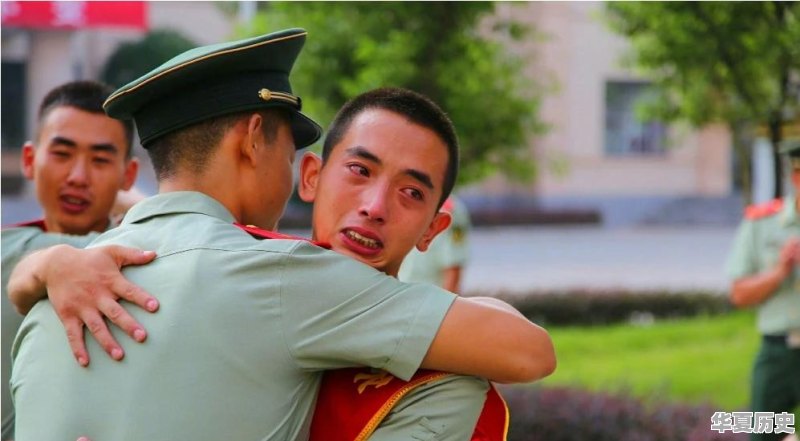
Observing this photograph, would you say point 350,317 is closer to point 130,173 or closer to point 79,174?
point 79,174

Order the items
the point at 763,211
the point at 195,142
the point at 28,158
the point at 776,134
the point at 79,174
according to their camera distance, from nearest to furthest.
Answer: the point at 195,142 → the point at 79,174 → the point at 28,158 → the point at 763,211 → the point at 776,134

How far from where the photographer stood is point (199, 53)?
5.68ft

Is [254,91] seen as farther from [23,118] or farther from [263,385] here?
[23,118]

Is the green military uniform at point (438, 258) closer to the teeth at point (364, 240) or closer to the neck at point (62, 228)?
the neck at point (62, 228)

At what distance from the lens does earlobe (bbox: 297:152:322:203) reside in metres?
1.98

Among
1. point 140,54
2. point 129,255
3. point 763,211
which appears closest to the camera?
point 129,255

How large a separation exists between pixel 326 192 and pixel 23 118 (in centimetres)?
1934

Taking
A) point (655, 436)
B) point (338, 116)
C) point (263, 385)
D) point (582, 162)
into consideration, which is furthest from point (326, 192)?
point (582, 162)

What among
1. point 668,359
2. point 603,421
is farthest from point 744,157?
point 603,421

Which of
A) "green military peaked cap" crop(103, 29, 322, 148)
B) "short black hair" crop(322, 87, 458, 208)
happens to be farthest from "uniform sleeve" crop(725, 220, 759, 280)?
"green military peaked cap" crop(103, 29, 322, 148)

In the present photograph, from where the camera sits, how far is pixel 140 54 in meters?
19.9

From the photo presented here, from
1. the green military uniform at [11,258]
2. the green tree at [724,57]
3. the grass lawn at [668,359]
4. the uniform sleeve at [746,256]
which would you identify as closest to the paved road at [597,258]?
the grass lawn at [668,359]

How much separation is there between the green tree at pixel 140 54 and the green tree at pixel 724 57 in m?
12.3

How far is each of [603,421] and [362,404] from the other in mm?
3797
